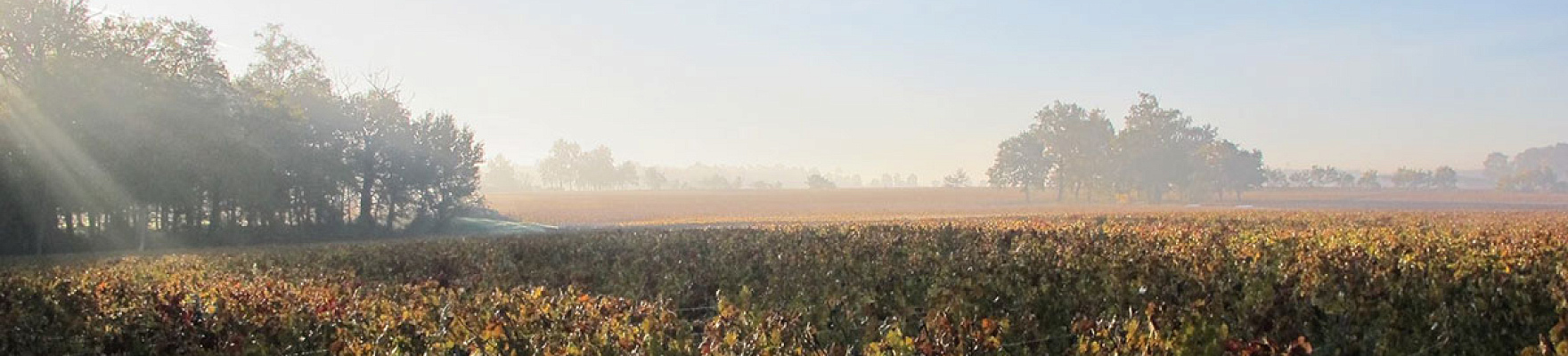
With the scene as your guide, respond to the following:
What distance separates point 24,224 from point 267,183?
7922mm

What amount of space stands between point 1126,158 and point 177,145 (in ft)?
271

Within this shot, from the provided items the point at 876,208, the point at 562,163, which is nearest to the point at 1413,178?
the point at 876,208

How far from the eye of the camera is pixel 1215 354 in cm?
412

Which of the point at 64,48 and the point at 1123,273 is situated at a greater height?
the point at 64,48

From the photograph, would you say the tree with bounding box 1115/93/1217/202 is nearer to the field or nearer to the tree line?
the tree line

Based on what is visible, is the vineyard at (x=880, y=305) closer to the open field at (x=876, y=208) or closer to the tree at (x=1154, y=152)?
the open field at (x=876, y=208)

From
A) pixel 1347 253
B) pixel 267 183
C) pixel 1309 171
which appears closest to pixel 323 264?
pixel 1347 253

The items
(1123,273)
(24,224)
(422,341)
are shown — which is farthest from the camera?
(24,224)

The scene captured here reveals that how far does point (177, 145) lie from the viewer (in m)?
27.1

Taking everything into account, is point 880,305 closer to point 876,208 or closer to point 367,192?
point 367,192

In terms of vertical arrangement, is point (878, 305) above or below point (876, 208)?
below

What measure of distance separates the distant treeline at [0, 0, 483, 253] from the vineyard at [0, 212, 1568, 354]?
18629 mm

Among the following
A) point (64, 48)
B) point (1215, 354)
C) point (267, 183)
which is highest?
point (64, 48)

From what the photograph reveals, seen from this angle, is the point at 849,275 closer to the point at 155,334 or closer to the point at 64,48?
the point at 155,334
